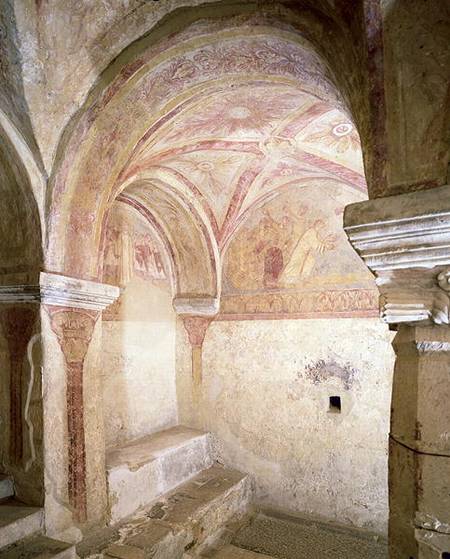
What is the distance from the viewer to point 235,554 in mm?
5535

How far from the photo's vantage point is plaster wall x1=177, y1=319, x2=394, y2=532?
639 centimetres

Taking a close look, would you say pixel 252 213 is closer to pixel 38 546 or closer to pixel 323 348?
pixel 323 348

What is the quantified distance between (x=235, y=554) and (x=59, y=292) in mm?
3945

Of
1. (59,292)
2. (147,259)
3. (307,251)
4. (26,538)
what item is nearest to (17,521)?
(26,538)

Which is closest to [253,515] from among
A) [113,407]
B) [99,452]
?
[113,407]

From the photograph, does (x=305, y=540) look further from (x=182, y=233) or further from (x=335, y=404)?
(x=182, y=233)

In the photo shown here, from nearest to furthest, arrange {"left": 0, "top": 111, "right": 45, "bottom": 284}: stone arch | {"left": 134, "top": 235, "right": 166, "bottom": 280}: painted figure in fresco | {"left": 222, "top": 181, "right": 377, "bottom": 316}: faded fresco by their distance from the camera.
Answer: {"left": 0, "top": 111, "right": 45, "bottom": 284}: stone arch
{"left": 222, "top": 181, "right": 377, "bottom": 316}: faded fresco
{"left": 134, "top": 235, "right": 166, "bottom": 280}: painted figure in fresco

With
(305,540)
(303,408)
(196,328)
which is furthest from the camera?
(196,328)

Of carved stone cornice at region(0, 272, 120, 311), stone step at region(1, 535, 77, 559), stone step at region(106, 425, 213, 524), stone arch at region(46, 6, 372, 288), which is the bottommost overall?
stone step at region(106, 425, 213, 524)

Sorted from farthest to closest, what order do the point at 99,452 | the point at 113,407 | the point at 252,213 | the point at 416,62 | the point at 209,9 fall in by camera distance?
the point at 252,213 → the point at 113,407 → the point at 99,452 → the point at 209,9 → the point at 416,62

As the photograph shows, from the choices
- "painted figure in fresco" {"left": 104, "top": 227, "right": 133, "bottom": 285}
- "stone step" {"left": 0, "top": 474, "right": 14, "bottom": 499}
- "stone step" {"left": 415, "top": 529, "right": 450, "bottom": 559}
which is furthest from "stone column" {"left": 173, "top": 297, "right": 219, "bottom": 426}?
"stone step" {"left": 415, "top": 529, "right": 450, "bottom": 559}

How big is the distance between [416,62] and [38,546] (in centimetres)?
455

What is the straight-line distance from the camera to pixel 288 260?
7.19m

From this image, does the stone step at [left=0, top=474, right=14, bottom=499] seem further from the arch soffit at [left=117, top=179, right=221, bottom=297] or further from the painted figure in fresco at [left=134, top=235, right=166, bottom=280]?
the arch soffit at [left=117, top=179, right=221, bottom=297]
